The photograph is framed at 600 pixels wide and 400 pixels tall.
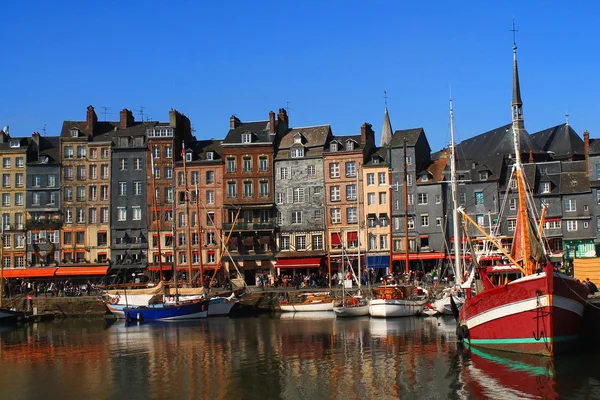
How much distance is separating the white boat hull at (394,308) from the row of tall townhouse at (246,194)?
623 inches

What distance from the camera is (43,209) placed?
280 feet

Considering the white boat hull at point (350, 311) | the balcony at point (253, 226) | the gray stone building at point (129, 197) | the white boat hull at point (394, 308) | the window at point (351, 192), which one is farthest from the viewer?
the gray stone building at point (129, 197)

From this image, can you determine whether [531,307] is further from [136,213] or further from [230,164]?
[136,213]

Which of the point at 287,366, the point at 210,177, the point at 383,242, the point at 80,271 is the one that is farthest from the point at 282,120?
the point at 287,366

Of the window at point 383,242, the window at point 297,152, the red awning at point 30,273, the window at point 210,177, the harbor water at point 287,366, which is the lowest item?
the harbor water at point 287,366

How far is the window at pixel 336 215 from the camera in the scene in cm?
8106

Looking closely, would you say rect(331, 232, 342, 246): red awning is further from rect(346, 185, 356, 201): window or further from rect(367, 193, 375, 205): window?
rect(367, 193, 375, 205): window

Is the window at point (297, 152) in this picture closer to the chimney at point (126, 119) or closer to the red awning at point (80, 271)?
the chimney at point (126, 119)

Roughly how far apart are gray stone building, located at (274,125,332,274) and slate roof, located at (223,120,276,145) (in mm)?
2397

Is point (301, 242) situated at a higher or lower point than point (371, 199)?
lower

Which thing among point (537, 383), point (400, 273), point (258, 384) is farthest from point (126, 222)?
point (537, 383)

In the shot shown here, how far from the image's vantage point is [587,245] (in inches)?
2842

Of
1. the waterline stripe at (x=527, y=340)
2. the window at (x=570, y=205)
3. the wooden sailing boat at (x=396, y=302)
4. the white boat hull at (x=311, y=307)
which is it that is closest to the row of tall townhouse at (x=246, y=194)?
the window at (x=570, y=205)

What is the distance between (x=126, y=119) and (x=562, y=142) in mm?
51453
